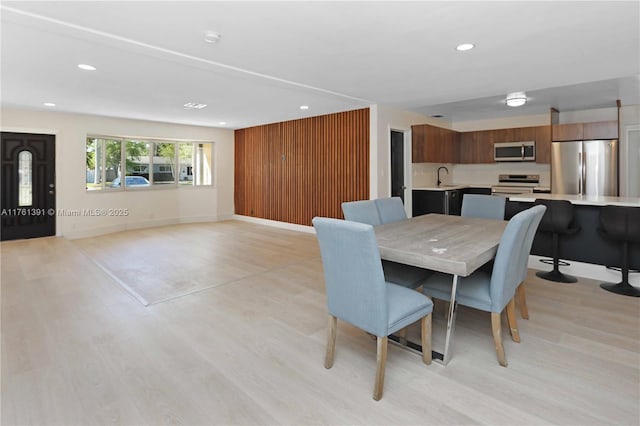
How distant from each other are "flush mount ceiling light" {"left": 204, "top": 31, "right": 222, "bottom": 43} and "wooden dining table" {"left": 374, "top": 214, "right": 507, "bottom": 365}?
2.09 metres

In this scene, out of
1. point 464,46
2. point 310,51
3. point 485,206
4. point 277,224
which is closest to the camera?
point 464,46

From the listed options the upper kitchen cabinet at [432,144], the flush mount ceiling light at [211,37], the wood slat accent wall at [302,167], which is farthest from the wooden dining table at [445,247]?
the upper kitchen cabinet at [432,144]

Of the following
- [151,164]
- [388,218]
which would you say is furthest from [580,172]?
[151,164]

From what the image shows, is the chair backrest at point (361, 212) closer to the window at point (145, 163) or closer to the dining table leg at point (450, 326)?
the dining table leg at point (450, 326)

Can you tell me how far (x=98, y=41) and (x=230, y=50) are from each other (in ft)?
3.61

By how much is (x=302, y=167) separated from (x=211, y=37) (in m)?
4.44

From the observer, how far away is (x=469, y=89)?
4672 mm

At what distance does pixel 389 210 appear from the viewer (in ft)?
12.0

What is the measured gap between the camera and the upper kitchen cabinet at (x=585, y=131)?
6125 mm

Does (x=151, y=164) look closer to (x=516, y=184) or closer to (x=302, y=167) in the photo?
(x=302, y=167)

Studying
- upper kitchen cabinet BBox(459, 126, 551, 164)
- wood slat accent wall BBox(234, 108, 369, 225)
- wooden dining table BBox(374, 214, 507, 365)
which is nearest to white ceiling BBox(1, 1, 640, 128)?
wood slat accent wall BBox(234, 108, 369, 225)

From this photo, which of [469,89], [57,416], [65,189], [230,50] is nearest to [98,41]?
[230,50]

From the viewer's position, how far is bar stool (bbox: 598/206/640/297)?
3.41m

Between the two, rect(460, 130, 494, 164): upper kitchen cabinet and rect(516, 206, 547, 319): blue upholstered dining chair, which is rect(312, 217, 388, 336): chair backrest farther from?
rect(460, 130, 494, 164): upper kitchen cabinet
